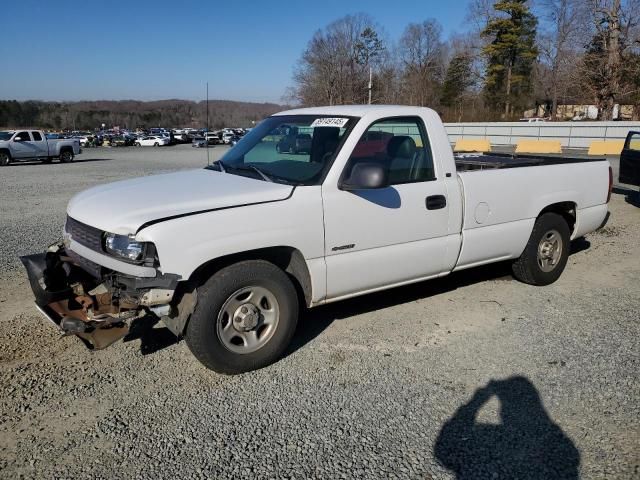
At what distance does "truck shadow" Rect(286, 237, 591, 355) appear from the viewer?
4.68 metres

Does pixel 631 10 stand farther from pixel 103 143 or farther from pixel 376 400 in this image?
pixel 103 143

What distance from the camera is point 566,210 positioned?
593cm

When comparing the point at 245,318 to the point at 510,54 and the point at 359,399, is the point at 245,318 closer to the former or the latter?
the point at 359,399

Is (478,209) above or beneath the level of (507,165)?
beneath

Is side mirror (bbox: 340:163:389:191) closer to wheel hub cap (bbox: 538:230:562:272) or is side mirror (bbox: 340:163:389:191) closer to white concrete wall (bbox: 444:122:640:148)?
wheel hub cap (bbox: 538:230:562:272)

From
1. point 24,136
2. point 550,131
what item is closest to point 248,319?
point 24,136

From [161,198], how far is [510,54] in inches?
2666

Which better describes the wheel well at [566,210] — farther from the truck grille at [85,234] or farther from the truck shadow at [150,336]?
the truck grille at [85,234]

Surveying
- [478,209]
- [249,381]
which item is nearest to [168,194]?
[249,381]

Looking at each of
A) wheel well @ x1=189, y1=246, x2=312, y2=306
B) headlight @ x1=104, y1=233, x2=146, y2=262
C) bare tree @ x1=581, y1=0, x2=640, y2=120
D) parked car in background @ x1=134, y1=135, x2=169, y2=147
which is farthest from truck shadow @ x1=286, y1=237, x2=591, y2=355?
parked car in background @ x1=134, y1=135, x2=169, y2=147

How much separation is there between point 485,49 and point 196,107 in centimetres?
14750

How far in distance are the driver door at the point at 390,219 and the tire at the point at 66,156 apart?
28.8 meters

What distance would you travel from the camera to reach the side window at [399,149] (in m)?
4.34

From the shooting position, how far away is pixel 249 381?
377 centimetres
